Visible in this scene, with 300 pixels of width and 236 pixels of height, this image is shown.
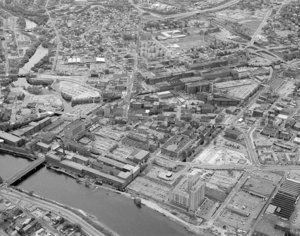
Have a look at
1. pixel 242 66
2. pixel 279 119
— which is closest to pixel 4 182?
pixel 279 119

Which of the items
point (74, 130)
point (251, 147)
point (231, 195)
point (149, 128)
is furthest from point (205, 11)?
point (231, 195)

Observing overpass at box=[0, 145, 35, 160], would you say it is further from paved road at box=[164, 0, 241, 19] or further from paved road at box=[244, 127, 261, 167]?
paved road at box=[164, 0, 241, 19]

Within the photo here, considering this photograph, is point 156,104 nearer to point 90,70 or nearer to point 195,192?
point 90,70

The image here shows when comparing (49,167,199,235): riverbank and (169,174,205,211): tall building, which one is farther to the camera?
(169,174,205,211): tall building

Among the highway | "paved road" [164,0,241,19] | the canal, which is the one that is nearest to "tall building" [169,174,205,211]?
the canal

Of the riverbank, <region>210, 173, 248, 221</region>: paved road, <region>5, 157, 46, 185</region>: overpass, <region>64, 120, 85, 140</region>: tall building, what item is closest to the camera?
the riverbank

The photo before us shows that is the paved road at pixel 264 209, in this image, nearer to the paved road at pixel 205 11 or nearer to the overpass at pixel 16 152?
the overpass at pixel 16 152

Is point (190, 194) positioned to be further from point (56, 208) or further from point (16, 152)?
point (16, 152)
